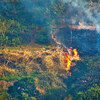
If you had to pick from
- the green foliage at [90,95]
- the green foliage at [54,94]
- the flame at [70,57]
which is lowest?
the green foliage at [54,94]

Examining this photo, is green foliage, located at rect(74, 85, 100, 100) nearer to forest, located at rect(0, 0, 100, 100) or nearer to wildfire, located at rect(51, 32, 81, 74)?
forest, located at rect(0, 0, 100, 100)

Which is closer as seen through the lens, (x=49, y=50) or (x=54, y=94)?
(x=54, y=94)

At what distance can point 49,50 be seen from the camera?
17.3 meters

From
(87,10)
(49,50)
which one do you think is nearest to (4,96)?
(49,50)

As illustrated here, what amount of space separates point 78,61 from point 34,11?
7770mm

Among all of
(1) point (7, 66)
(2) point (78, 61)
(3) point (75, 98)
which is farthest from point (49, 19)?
(3) point (75, 98)

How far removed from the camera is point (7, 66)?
50.5ft

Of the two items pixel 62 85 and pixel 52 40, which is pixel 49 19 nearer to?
pixel 52 40

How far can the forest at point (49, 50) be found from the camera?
44.5ft

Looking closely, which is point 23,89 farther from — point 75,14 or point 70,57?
point 75,14

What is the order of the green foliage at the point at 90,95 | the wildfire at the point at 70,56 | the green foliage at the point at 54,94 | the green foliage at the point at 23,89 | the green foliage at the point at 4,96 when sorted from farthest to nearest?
the wildfire at the point at 70,56, the green foliage at the point at 23,89, the green foliage at the point at 54,94, the green foliage at the point at 4,96, the green foliage at the point at 90,95

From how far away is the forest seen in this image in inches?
534

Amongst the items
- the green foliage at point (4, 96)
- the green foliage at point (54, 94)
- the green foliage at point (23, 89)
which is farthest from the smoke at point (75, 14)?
the green foliage at point (4, 96)

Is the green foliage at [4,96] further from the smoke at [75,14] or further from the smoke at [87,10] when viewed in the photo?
the smoke at [87,10]
